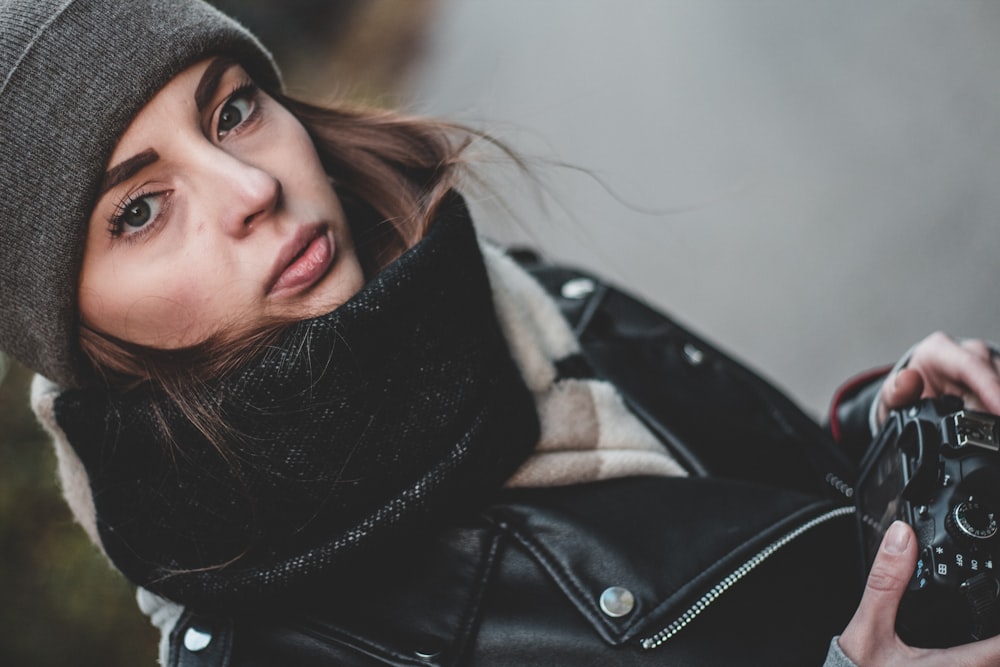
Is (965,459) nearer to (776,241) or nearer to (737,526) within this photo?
(737,526)

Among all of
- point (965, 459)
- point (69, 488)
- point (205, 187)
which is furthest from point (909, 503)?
point (69, 488)

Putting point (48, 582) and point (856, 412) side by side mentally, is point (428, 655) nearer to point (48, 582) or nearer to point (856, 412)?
point (856, 412)

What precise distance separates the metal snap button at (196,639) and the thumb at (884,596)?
968mm

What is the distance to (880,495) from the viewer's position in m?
1.45

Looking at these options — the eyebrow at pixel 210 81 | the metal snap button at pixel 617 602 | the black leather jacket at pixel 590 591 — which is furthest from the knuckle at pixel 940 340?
the eyebrow at pixel 210 81

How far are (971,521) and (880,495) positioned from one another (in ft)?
0.92

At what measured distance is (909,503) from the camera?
1.25m


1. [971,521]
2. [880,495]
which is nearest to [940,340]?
[880,495]

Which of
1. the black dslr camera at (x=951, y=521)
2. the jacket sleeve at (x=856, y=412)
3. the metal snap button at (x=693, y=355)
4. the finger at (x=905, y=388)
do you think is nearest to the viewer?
the black dslr camera at (x=951, y=521)

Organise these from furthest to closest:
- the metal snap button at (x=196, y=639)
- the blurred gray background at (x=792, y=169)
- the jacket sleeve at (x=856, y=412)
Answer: the blurred gray background at (x=792, y=169), the jacket sleeve at (x=856, y=412), the metal snap button at (x=196, y=639)

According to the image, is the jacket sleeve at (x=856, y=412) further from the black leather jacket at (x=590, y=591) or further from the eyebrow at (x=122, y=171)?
the eyebrow at (x=122, y=171)

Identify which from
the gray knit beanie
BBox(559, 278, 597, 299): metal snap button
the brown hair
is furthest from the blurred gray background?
the gray knit beanie

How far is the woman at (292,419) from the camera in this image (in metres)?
1.34

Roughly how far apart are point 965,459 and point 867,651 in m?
0.30
